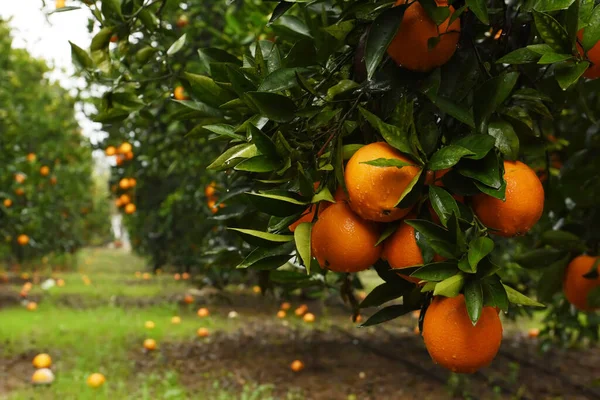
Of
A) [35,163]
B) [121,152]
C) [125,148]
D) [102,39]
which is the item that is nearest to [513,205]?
[102,39]

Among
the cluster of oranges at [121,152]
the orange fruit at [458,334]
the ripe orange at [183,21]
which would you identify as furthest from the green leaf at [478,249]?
the cluster of oranges at [121,152]

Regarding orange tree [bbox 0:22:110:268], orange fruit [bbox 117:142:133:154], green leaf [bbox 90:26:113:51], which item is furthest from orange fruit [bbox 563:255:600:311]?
orange tree [bbox 0:22:110:268]

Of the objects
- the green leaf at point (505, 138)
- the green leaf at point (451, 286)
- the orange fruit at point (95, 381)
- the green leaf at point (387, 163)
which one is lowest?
the orange fruit at point (95, 381)

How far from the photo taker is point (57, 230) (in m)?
10.6

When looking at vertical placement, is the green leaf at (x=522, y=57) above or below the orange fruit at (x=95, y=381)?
above

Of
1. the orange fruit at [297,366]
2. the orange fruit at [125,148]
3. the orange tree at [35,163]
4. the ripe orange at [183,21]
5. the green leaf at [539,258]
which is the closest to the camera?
the green leaf at [539,258]

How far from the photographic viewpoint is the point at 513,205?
95 centimetres

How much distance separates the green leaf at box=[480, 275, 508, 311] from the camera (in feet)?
2.82

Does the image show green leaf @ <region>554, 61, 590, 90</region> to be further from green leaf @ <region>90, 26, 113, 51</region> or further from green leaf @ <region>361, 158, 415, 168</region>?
green leaf @ <region>90, 26, 113, 51</region>

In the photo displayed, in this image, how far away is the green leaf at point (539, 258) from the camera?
168 centimetres

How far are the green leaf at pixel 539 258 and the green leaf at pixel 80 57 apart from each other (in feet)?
4.34

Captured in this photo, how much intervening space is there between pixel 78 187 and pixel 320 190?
1108 cm

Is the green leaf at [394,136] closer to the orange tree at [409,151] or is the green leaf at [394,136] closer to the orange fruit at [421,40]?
the orange tree at [409,151]

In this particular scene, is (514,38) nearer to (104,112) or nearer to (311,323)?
(104,112)
